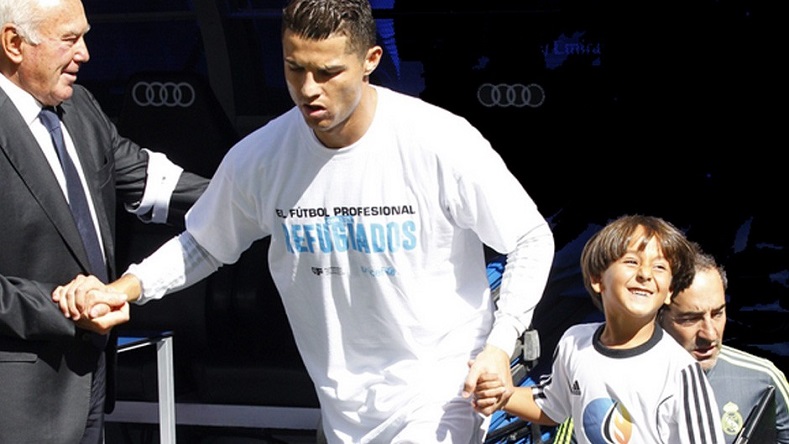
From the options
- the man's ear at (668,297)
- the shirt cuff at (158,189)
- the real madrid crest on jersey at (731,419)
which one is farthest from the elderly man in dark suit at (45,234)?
the real madrid crest on jersey at (731,419)

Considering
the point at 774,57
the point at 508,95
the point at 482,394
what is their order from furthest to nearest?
the point at 508,95
the point at 774,57
the point at 482,394

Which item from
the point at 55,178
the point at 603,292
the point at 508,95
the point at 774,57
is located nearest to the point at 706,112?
the point at 774,57

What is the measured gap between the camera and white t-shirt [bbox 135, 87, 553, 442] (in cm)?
313

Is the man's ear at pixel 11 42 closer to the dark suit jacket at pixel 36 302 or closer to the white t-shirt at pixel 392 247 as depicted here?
the dark suit jacket at pixel 36 302

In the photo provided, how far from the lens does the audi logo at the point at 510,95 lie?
15.2ft

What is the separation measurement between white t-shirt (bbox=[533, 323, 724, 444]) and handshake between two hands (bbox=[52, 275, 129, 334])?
0.98 meters

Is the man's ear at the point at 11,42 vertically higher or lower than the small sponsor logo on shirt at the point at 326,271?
higher

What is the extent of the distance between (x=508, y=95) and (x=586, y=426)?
1.67 m

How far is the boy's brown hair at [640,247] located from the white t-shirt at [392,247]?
17 cm

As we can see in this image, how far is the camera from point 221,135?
5172 mm

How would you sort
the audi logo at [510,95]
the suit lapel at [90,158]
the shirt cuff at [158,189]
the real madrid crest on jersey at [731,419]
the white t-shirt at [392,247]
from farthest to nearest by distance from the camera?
the audi logo at [510,95] → the shirt cuff at [158,189] → the real madrid crest on jersey at [731,419] → the suit lapel at [90,158] → the white t-shirt at [392,247]

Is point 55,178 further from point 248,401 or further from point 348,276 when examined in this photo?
point 248,401

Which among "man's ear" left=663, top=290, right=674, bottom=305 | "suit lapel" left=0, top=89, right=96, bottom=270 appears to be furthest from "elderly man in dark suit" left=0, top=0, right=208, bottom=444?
"man's ear" left=663, top=290, right=674, bottom=305

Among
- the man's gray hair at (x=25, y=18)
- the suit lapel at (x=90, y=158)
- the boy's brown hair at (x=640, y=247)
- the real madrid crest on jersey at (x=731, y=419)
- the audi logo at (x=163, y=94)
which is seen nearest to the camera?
the boy's brown hair at (x=640, y=247)
